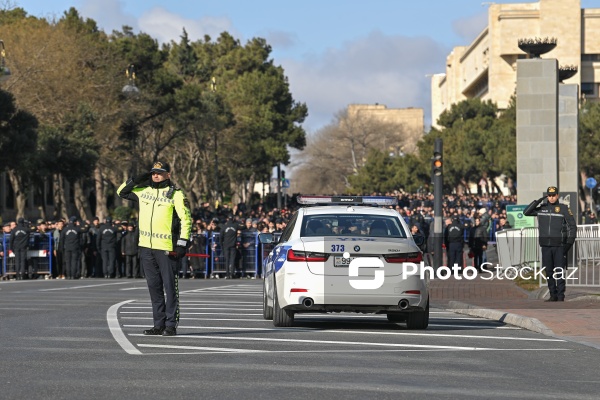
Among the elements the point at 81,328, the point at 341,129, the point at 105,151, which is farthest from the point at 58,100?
the point at 341,129

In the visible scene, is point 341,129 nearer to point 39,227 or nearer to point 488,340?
point 39,227

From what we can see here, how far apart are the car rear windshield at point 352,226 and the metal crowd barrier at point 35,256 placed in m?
24.2

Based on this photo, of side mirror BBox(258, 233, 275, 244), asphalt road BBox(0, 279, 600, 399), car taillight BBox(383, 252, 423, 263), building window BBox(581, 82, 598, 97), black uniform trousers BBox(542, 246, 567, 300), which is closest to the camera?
A: asphalt road BBox(0, 279, 600, 399)

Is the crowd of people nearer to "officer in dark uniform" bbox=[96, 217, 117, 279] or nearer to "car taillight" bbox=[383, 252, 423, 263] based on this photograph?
"officer in dark uniform" bbox=[96, 217, 117, 279]

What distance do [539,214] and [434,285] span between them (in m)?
7.79

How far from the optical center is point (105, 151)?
6384cm

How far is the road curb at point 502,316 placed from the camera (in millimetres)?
16031

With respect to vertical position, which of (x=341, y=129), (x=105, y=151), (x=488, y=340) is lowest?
(x=488, y=340)

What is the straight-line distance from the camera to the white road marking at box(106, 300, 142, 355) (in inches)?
498

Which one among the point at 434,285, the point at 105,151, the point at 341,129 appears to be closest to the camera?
the point at 434,285

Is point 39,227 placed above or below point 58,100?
below

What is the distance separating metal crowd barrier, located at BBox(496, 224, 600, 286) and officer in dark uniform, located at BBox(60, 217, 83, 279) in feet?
38.2

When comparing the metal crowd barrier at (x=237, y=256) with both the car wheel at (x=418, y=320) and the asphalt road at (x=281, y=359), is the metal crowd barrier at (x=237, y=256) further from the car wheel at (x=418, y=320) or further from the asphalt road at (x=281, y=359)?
the car wheel at (x=418, y=320)

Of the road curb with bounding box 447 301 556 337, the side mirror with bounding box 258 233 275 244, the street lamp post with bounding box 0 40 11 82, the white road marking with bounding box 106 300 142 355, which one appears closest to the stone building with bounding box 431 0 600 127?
the street lamp post with bounding box 0 40 11 82
